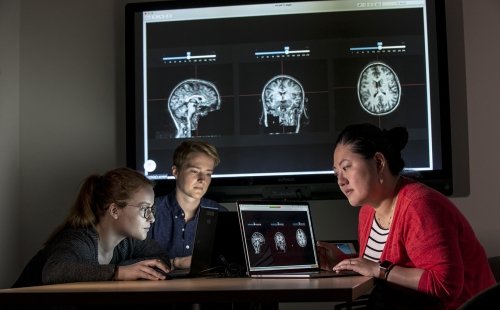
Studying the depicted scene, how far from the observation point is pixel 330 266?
9.30ft

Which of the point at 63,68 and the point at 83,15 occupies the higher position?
the point at 83,15

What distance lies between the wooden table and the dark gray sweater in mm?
341

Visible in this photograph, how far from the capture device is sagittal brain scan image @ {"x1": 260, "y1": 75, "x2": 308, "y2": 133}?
405 cm

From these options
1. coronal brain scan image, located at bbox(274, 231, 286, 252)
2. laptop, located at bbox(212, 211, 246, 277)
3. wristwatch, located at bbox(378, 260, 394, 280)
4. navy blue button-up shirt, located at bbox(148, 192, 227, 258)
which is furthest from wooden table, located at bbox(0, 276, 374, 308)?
navy blue button-up shirt, located at bbox(148, 192, 227, 258)

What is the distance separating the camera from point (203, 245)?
281 cm

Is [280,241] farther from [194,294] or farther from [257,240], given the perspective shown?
[194,294]

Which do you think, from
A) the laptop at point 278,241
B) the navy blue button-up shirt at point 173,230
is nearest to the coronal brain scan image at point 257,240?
the laptop at point 278,241

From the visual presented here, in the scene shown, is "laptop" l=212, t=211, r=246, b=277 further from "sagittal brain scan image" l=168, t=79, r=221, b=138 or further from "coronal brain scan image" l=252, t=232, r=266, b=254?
"sagittal brain scan image" l=168, t=79, r=221, b=138

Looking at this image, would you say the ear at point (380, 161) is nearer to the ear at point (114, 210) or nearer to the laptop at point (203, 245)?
the laptop at point (203, 245)

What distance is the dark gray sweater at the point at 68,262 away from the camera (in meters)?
2.55

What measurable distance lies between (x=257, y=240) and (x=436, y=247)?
2.01 feet

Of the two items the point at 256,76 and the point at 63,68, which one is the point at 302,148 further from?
the point at 63,68

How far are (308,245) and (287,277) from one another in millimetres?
347

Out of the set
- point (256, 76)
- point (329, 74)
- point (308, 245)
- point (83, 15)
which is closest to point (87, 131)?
point (83, 15)
